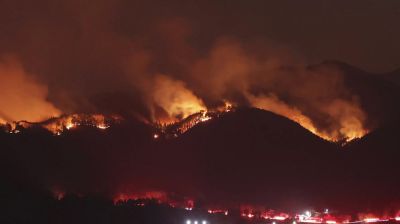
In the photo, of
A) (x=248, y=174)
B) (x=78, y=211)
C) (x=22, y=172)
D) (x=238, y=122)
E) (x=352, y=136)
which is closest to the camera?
(x=78, y=211)

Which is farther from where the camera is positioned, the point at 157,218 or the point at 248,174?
the point at 248,174

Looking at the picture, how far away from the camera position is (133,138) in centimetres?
4912

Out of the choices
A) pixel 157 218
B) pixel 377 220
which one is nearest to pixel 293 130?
pixel 377 220

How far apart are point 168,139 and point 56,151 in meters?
7.65

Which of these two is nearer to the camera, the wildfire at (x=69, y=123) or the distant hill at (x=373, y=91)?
the wildfire at (x=69, y=123)

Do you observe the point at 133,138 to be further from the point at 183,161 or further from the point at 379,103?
the point at 379,103

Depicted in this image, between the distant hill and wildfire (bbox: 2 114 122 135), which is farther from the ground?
the distant hill

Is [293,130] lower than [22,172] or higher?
higher

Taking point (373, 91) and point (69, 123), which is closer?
point (69, 123)

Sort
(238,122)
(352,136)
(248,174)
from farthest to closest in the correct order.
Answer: (352,136)
(238,122)
(248,174)

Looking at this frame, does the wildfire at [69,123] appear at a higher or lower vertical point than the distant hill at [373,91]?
lower

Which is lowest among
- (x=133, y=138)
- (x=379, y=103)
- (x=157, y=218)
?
(x=157, y=218)

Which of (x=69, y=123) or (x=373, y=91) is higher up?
(x=373, y=91)

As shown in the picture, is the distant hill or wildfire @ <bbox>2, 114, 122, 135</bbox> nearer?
wildfire @ <bbox>2, 114, 122, 135</bbox>
